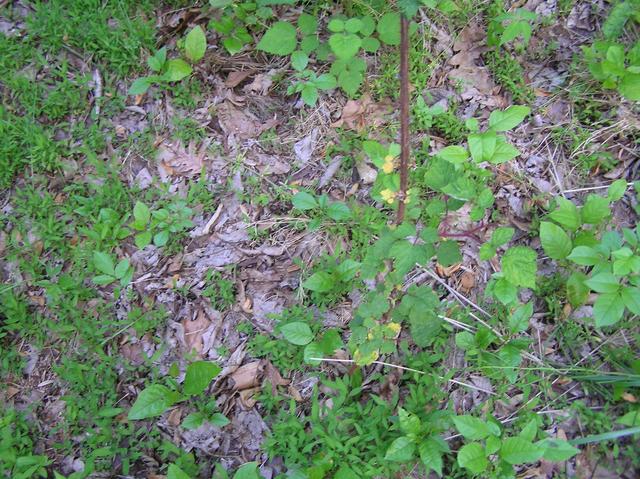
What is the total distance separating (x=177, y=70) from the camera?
286 centimetres

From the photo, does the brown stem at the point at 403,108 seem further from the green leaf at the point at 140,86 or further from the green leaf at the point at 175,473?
the green leaf at the point at 140,86

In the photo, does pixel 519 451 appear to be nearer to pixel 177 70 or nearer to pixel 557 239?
pixel 557 239

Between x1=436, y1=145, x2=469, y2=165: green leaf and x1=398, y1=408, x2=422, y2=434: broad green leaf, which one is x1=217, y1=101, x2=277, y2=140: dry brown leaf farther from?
x1=398, y1=408, x2=422, y2=434: broad green leaf

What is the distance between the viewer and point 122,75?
307 cm

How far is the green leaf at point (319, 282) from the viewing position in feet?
7.97

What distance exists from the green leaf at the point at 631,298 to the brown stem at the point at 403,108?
0.89m

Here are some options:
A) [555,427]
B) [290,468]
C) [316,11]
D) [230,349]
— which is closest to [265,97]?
[316,11]

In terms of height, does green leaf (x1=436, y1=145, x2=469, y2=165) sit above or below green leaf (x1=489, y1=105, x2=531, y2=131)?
below

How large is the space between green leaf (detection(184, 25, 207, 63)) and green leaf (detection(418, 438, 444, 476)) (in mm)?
2301

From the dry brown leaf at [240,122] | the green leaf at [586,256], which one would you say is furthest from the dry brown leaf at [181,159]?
the green leaf at [586,256]

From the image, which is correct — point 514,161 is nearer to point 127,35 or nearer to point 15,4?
point 127,35

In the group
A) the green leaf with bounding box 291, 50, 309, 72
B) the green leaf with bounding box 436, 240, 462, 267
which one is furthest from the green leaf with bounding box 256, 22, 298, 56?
the green leaf with bounding box 436, 240, 462, 267

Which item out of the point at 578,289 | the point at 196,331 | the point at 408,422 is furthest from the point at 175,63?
the point at 578,289

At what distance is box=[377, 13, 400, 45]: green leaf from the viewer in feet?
8.22
